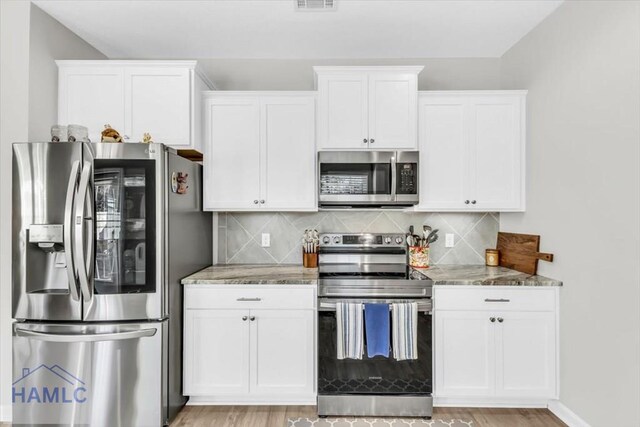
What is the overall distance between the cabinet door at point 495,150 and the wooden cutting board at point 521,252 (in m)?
0.28

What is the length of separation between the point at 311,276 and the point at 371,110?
135 cm

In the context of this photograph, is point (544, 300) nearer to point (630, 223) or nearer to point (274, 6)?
point (630, 223)

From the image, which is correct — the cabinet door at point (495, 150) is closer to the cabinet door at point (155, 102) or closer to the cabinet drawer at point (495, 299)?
the cabinet drawer at point (495, 299)

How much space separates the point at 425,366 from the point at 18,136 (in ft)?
10.2

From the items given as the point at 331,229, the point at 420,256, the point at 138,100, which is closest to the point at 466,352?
the point at 420,256

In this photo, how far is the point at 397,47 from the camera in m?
2.91

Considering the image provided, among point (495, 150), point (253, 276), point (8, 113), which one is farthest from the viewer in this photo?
point (495, 150)

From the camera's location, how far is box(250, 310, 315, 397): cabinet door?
2391 millimetres

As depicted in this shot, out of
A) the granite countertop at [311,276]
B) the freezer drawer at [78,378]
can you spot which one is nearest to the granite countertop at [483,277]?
the granite countertop at [311,276]

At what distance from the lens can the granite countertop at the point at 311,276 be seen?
2.37 m

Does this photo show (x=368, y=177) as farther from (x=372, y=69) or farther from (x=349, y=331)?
(x=349, y=331)

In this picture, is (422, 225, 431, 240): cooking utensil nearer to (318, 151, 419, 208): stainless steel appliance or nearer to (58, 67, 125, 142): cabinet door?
(318, 151, 419, 208): stainless steel appliance

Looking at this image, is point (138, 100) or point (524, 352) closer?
point (524, 352)

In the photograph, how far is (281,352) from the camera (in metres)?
2.39
